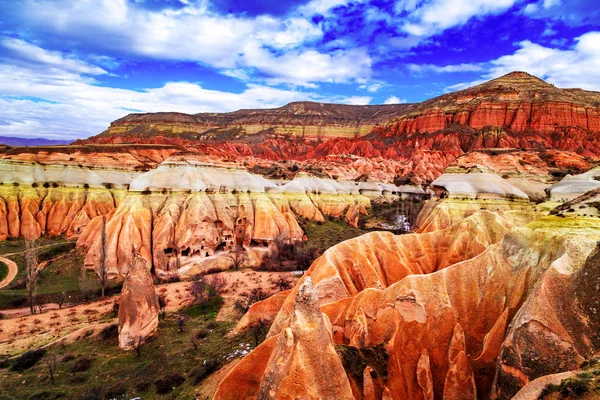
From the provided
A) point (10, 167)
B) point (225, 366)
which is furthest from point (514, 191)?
point (10, 167)

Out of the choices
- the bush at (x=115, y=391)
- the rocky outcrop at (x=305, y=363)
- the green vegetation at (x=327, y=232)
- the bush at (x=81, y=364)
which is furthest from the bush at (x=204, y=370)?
the green vegetation at (x=327, y=232)

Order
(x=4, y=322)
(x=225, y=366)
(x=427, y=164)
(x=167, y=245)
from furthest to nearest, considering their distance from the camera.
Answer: (x=427, y=164)
(x=167, y=245)
(x=4, y=322)
(x=225, y=366)

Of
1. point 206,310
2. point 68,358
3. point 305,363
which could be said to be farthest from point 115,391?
point 305,363

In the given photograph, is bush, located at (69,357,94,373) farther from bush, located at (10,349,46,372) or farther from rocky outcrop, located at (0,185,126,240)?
→ rocky outcrop, located at (0,185,126,240)

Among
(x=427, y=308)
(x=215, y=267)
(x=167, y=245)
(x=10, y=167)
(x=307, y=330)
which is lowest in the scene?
(x=215, y=267)

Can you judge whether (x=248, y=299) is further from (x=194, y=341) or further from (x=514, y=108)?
(x=514, y=108)

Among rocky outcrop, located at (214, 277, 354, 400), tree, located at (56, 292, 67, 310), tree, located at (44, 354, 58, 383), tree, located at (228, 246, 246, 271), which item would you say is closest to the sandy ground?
tree, located at (56, 292, 67, 310)

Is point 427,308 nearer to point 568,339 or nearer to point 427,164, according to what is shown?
point 568,339
